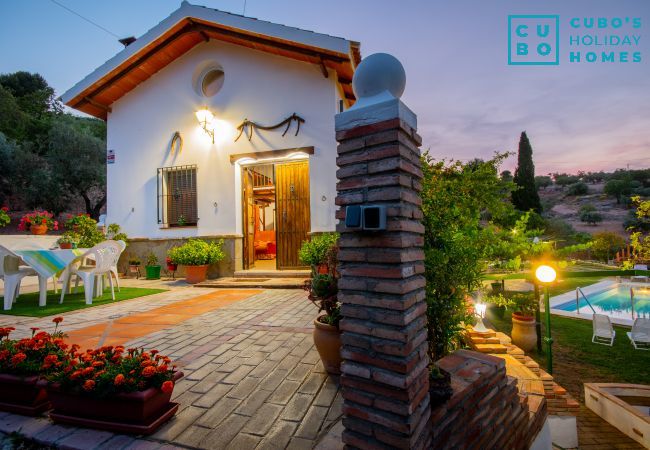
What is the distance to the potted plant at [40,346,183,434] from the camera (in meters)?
1.80

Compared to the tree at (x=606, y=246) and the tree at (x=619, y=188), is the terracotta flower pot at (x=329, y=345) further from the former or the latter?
the tree at (x=619, y=188)

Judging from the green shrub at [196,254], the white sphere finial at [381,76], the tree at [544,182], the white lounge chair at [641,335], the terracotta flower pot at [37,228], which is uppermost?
the tree at [544,182]

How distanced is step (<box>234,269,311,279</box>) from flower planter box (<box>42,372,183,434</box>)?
16.9 feet

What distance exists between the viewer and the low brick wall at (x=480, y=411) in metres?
1.78

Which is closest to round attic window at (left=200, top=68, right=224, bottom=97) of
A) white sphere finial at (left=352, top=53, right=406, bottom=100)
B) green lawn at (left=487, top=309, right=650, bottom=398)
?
white sphere finial at (left=352, top=53, right=406, bottom=100)

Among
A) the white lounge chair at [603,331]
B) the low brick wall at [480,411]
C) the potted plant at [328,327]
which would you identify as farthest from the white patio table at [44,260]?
the white lounge chair at [603,331]

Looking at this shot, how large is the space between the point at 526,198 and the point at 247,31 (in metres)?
26.5

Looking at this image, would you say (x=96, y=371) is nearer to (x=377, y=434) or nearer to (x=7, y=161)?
(x=377, y=434)

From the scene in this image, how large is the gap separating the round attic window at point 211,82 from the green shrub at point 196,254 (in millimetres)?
4380

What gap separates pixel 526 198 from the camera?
83.4 ft

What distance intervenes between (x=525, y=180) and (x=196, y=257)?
28.6 meters

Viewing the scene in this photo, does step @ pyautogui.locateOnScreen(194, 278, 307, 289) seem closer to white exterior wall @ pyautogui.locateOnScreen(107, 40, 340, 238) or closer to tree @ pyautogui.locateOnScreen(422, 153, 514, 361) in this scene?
white exterior wall @ pyautogui.locateOnScreen(107, 40, 340, 238)

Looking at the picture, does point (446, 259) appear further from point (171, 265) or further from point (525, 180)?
point (525, 180)

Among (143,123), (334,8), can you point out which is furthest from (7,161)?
(334,8)
